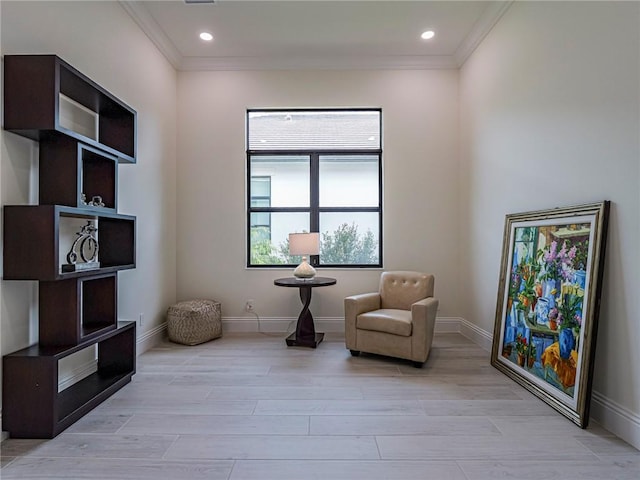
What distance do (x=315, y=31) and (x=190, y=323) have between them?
131 inches

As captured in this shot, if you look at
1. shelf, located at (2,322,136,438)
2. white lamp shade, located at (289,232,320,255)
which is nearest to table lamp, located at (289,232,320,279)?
white lamp shade, located at (289,232,320,255)

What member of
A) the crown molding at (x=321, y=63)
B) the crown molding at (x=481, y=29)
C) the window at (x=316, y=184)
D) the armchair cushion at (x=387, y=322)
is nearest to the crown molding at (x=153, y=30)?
the crown molding at (x=321, y=63)

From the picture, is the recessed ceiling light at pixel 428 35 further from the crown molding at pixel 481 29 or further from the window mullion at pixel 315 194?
the window mullion at pixel 315 194

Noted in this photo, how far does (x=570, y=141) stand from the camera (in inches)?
101

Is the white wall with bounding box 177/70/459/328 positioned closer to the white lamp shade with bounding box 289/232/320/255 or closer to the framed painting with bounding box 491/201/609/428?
the white lamp shade with bounding box 289/232/320/255

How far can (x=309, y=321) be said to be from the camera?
3.99m

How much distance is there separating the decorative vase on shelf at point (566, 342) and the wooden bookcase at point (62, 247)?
9.95 ft

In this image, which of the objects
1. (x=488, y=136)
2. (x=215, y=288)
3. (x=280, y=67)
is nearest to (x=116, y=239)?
(x=215, y=288)

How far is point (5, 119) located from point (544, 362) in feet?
12.1

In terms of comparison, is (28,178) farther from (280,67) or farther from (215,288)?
(280,67)

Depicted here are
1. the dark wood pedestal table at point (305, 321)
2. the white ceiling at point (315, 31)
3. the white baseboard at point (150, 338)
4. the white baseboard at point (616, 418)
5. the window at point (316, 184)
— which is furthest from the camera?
the window at point (316, 184)

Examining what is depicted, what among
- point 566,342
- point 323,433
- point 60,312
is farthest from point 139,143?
point 566,342

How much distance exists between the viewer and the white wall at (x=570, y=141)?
80.9 inches

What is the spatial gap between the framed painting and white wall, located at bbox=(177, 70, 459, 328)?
1.29 m
